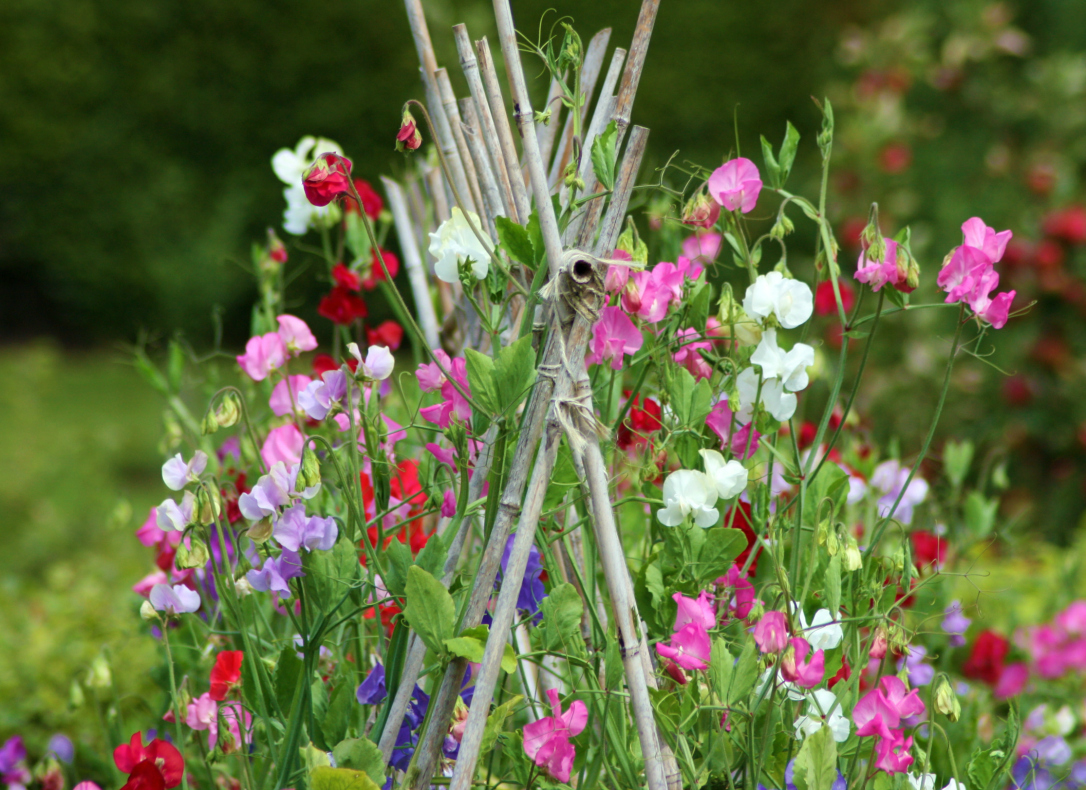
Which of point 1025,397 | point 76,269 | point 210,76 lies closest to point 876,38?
point 1025,397

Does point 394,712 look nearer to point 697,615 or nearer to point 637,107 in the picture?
point 697,615

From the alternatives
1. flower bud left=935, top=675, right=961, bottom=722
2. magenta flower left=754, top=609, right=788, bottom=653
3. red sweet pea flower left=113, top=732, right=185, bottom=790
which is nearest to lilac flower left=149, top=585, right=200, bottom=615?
red sweet pea flower left=113, top=732, right=185, bottom=790

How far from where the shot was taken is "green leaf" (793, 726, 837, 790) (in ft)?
2.04

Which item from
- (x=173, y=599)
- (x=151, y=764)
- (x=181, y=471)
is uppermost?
(x=181, y=471)

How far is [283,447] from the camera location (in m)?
0.76

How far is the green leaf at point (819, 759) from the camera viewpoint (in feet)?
2.04

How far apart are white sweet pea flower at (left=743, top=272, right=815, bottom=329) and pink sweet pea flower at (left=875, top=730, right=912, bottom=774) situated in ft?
1.01

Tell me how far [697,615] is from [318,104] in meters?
6.32

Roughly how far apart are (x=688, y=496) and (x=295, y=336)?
42 centimetres

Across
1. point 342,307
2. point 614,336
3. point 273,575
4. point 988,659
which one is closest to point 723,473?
point 614,336

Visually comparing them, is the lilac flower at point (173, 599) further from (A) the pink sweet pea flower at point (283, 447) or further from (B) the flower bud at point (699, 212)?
(B) the flower bud at point (699, 212)

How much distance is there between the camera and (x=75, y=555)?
112 inches

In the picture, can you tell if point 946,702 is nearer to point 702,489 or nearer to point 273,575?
point 702,489

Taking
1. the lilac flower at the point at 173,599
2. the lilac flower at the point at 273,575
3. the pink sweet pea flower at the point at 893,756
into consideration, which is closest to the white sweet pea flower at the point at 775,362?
the pink sweet pea flower at the point at 893,756
